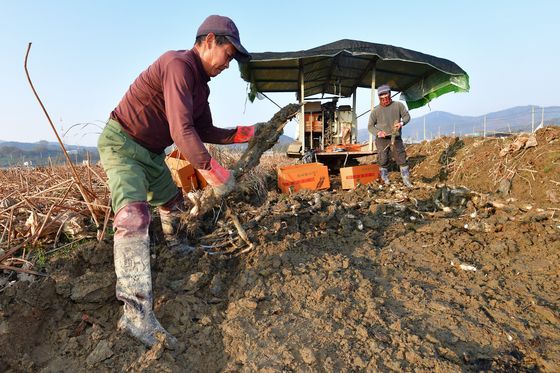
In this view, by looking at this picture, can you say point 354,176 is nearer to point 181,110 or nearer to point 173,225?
point 173,225

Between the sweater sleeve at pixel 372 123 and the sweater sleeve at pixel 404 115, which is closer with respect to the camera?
the sweater sleeve at pixel 404 115

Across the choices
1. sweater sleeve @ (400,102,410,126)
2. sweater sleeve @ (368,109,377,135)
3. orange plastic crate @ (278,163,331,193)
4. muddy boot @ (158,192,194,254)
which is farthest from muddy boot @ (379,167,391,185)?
muddy boot @ (158,192,194,254)

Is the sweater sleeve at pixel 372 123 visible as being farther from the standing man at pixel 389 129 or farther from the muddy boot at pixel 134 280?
the muddy boot at pixel 134 280

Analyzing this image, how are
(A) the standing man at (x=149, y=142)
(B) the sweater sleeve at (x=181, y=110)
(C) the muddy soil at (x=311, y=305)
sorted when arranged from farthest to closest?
(B) the sweater sleeve at (x=181, y=110), (A) the standing man at (x=149, y=142), (C) the muddy soil at (x=311, y=305)

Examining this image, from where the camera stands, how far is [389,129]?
581 centimetres

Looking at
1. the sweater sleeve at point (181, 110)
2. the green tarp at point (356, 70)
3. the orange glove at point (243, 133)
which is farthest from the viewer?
the green tarp at point (356, 70)

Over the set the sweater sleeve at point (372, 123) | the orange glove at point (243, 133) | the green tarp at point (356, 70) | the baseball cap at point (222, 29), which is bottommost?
the orange glove at point (243, 133)

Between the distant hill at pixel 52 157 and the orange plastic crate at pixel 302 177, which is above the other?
the distant hill at pixel 52 157

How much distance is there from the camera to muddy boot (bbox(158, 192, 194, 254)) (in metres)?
2.57

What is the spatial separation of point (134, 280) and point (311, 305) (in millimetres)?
1012

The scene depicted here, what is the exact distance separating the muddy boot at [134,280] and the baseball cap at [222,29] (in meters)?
1.11

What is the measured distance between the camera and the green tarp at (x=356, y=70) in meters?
7.04

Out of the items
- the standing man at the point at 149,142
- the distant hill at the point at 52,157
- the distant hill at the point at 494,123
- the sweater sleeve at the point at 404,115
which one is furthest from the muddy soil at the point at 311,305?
the distant hill at the point at 494,123

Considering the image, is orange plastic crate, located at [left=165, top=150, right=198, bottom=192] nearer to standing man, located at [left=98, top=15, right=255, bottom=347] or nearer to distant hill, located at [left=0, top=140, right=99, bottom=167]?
distant hill, located at [left=0, top=140, right=99, bottom=167]
